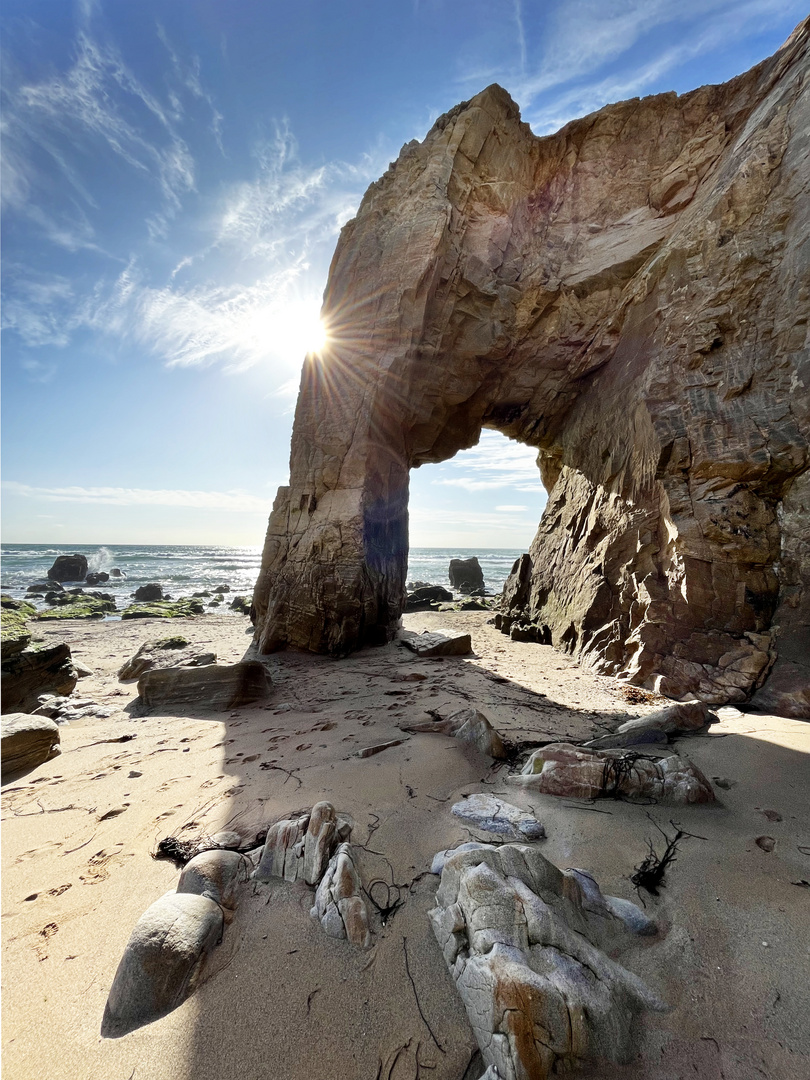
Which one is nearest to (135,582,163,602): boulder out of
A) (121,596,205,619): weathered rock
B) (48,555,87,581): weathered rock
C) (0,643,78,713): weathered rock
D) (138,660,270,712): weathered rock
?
(121,596,205,619): weathered rock

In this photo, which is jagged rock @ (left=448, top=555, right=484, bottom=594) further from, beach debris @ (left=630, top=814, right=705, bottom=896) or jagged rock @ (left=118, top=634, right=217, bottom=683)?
beach debris @ (left=630, top=814, right=705, bottom=896)

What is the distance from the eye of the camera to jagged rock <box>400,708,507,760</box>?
324 centimetres

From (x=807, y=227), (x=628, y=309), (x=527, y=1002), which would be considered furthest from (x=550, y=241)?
(x=527, y=1002)

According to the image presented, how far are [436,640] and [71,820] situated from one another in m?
5.95

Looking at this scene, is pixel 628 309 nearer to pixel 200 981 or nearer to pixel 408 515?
pixel 408 515

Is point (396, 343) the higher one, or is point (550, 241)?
point (550, 241)

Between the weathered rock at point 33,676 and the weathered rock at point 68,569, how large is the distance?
28664mm

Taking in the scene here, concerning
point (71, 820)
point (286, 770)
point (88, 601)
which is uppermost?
point (286, 770)

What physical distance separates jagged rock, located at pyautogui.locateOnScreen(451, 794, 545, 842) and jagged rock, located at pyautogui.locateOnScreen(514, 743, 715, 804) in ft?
1.10

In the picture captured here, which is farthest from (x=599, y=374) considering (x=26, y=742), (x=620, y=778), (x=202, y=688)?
(x=26, y=742)

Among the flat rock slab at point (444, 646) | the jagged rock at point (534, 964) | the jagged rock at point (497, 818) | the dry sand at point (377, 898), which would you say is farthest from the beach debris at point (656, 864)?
the flat rock slab at point (444, 646)

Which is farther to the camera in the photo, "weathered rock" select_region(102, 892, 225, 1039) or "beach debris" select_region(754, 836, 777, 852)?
"beach debris" select_region(754, 836, 777, 852)

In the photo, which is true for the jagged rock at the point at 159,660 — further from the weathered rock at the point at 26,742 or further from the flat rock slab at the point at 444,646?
the flat rock slab at the point at 444,646

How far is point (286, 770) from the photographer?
10.4 ft
